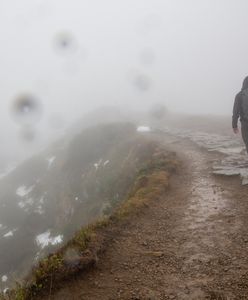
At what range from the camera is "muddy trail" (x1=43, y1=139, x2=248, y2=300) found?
6500mm

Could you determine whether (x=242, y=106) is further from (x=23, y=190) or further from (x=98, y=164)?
(x=23, y=190)

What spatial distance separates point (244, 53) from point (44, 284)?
178885 mm

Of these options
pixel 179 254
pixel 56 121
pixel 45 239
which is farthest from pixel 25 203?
pixel 56 121

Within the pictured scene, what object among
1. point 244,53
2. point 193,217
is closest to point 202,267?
point 193,217

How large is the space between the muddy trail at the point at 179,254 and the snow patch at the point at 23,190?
3678 cm

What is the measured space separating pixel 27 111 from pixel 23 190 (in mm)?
140200

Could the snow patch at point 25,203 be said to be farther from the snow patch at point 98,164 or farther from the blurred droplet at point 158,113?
the blurred droplet at point 158,113

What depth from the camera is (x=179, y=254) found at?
26.1 feet

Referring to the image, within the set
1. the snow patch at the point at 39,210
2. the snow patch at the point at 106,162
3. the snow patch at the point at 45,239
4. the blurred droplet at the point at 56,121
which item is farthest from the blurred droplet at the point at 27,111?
the snow patch at the point at 45,239

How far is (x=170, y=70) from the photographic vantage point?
180m

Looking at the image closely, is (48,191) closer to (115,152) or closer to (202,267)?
(115,152)

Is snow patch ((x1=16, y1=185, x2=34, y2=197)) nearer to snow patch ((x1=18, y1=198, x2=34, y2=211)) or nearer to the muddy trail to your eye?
snow patch ((x1=18, y1=198, x2=34, y2=211))

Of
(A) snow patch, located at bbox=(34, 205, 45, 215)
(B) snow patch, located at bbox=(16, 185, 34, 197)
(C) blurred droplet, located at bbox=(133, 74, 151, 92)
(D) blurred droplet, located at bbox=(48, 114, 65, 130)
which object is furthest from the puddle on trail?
(C) blurred droplet, located at bbox=(133, 74, 151, 92)

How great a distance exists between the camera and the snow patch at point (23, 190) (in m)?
45.9
